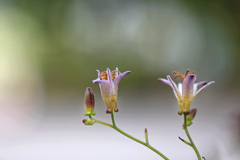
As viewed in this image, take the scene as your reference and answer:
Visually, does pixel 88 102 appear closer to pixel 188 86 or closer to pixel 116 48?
pixel 188 86

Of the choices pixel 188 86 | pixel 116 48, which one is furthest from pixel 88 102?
pixel 116 48

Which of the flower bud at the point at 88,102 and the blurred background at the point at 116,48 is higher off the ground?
the blurred background at the point at 116,48

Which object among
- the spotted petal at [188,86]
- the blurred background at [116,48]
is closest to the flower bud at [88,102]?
the spotted petal at [188,86]

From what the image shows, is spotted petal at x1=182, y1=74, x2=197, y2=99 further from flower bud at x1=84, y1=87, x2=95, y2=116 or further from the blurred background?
the blurred background

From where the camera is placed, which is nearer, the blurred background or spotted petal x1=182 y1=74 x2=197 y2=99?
spotted petal x1=182 y1=74 x2=197 y2=99

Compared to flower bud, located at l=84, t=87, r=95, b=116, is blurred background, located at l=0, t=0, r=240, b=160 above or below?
above

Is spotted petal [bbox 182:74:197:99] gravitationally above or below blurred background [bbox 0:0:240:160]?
below

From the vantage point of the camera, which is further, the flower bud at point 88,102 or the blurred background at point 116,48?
the blurred background at point 116,48

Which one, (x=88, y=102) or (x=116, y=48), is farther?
(x=116, y=48)

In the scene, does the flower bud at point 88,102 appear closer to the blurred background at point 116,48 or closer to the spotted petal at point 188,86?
the spotted petal at point 188,86

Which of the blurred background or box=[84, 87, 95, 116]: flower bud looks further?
the blurred background

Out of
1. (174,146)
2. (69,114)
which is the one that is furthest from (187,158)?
(69,114)

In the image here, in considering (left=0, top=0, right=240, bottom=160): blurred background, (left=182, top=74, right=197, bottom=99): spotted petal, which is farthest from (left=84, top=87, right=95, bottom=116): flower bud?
(left=0, top=0, right=240, bottom=160): blurred background
